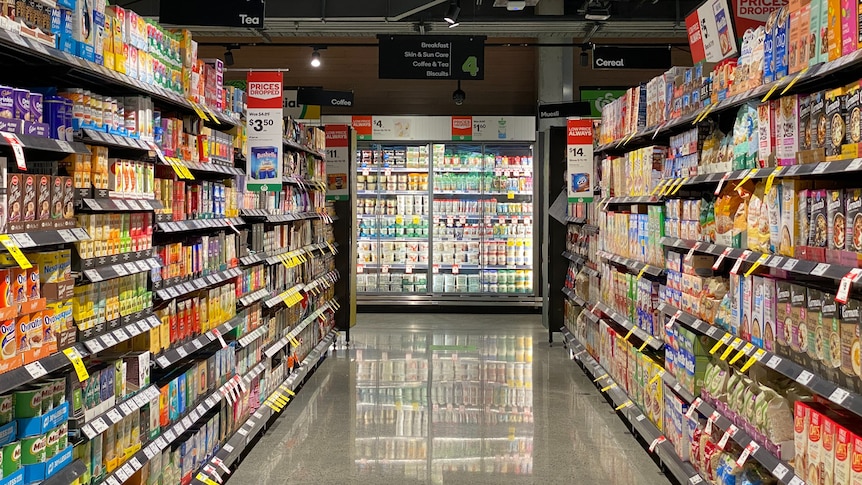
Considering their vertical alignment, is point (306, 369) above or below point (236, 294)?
below

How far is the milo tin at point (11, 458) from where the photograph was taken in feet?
9.03

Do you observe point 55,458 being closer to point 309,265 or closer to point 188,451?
point 188,451

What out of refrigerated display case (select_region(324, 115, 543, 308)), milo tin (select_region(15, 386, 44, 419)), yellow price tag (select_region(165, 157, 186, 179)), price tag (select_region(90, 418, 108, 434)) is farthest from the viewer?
refrigerated display case (select_region(324, 115, 543, 308))

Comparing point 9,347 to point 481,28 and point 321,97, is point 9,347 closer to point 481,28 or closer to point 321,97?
point 321,97

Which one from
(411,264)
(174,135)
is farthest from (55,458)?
(411,264)

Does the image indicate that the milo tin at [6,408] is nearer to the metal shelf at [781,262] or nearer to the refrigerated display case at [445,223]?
the metal shelf at [781,262]

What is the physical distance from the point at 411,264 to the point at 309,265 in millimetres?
5166

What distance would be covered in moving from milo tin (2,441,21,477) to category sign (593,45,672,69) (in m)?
8.34

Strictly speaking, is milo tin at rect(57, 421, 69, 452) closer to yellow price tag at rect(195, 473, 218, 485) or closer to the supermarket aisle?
yellow price tag at rect(195, 473, 218, 485)

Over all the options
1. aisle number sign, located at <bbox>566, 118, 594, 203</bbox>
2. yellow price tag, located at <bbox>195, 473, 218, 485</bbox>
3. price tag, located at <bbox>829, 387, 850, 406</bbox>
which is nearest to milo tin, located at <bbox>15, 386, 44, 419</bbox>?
yellow price tag, located at <bbox>195, 473, 218, 485</bbox>

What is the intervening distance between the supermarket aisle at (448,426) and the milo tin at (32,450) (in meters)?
2.21

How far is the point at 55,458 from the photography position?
9.84ft

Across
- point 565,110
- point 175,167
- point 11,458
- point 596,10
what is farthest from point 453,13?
point 11,458

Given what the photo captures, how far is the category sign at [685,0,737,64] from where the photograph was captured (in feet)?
16.0
